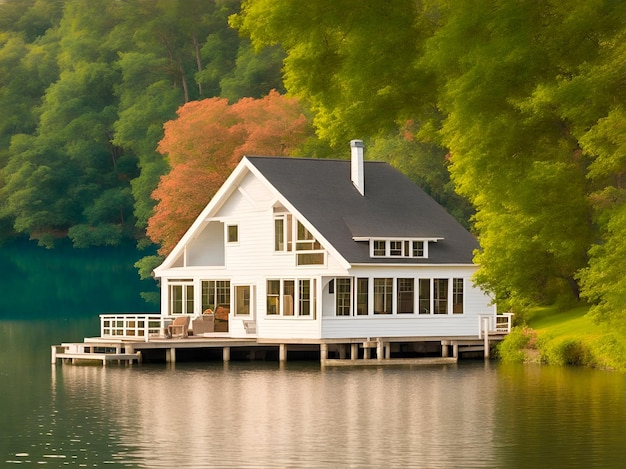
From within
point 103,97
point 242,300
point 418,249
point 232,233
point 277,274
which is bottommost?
point 242,300

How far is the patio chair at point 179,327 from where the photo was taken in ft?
168

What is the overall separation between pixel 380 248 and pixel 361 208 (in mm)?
2093

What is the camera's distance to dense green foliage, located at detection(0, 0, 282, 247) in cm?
10938

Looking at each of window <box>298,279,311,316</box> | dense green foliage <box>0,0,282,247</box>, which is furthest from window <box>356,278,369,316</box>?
dense green foliage <box>0,0,282,247</box>

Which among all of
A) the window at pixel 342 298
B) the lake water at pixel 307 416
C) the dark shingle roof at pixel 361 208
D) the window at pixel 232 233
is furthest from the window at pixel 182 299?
the window at pixel 342 298

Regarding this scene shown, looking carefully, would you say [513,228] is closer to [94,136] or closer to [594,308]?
[594,308]

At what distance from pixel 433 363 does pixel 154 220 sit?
30582mm

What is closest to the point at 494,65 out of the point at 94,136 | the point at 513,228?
the point at 513,228

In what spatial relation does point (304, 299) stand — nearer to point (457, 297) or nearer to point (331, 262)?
point (331, 262)

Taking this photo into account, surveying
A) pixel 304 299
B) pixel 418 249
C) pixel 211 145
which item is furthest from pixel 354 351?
pixel 211 145

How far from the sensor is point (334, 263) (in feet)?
164

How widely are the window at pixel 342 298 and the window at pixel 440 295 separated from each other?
324cm

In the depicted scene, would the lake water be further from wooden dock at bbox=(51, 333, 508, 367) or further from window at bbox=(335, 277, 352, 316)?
window at bbox=(335, 277, 352, 316)

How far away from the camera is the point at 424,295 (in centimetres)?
5166
